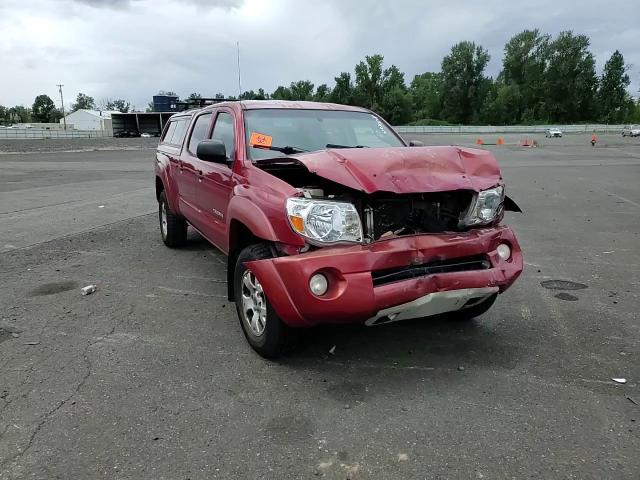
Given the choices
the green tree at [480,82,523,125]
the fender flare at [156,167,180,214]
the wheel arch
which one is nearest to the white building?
the green tree at [480,82,523,125]

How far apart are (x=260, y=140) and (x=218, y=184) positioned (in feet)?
1.95

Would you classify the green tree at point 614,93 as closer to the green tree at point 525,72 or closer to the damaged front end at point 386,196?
the green tree at point 525,72

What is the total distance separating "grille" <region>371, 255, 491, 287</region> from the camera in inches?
132

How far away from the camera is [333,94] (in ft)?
349

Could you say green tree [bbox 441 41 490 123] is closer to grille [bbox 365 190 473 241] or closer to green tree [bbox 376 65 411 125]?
green tree [bbox 376 65 411 125]

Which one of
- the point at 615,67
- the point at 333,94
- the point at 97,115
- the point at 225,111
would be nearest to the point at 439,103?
the point at 333,94

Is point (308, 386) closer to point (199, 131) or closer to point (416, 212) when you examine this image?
point (416, 212)

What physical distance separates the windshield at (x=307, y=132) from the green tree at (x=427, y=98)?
344 ft

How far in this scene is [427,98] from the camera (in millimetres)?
111938

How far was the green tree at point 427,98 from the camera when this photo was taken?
10925 cm

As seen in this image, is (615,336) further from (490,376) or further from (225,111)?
(225,111)

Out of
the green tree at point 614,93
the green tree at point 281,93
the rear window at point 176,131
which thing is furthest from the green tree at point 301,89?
the rear window at point 176,131

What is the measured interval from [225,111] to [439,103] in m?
110

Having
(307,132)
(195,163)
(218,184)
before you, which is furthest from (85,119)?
(307,132)
